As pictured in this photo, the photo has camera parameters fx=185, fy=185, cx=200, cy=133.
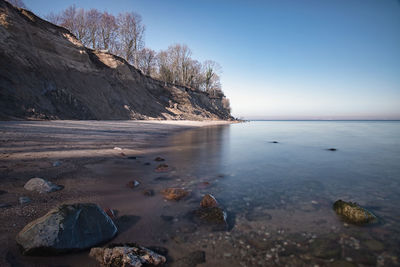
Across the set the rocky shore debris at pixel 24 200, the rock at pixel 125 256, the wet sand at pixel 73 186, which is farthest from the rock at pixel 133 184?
the rock at pixel 125 256

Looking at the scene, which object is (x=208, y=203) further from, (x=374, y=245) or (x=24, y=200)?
(x=24, y=200)

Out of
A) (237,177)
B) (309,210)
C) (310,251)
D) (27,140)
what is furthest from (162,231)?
(27,140)

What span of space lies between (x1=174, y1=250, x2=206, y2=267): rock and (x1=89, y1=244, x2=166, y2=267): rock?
0.15 meters

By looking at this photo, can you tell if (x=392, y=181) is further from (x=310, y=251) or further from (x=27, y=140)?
(x=27, y=140)

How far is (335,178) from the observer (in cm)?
452

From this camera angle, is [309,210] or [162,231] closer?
[162,231]

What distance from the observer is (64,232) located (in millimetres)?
1667

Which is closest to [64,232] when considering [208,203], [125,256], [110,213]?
[125,256]

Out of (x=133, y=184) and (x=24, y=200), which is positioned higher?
(x=24, y=200)

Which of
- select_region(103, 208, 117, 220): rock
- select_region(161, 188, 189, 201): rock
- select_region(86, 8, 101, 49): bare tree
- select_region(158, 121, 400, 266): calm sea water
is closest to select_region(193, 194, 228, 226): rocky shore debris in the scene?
select_region(158, 121, 400, 266): calm sea water

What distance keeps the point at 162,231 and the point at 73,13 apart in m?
38.3

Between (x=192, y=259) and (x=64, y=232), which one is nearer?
(x=64, y=232)

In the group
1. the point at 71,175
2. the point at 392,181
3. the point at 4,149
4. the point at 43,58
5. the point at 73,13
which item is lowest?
the point at 392,181

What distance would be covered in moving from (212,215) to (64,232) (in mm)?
1611
